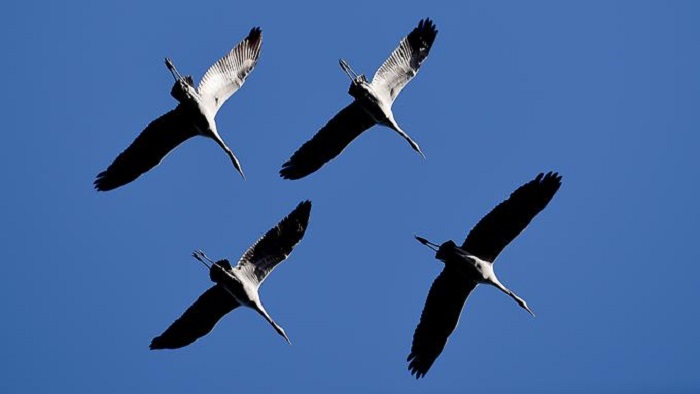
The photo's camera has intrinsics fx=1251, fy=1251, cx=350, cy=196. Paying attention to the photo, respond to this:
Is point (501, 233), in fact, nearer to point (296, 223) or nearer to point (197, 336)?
point (296, 223)

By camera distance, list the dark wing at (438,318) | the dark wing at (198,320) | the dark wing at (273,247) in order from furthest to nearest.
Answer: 1. the dark wing at (198,320)
2. the dark wing at (273,247)
3. the dark wing at (438,318)

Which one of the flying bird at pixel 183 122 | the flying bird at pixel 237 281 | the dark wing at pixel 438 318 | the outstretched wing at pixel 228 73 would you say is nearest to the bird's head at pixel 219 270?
the flying bird at pixel 237 281

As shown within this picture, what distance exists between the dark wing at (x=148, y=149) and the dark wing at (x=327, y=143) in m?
2.27

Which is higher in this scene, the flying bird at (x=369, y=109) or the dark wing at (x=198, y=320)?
the flying bird at (x=369, y=109)

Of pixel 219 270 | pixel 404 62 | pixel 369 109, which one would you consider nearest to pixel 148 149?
pixel 219 270

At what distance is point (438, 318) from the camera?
24.3 metres

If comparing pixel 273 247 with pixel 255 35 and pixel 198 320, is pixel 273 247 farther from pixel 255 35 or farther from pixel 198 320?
pixel 255 35

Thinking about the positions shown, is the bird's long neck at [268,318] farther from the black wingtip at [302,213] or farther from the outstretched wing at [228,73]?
the outstretched wing at [228,73]

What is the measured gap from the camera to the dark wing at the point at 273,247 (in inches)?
972

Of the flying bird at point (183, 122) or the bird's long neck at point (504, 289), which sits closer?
the bird's long neck at point (504, 289)

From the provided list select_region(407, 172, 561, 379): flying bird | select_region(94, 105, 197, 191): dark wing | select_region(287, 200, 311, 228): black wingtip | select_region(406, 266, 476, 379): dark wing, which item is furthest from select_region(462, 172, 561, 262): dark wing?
select_region(94, 105, 197, 191): dark wing

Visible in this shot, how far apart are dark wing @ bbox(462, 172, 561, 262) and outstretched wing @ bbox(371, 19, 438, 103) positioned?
431 cm

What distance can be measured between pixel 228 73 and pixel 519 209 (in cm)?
698

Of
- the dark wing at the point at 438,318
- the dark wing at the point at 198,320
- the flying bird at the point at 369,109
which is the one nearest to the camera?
the dark wing at the point at 438,318
